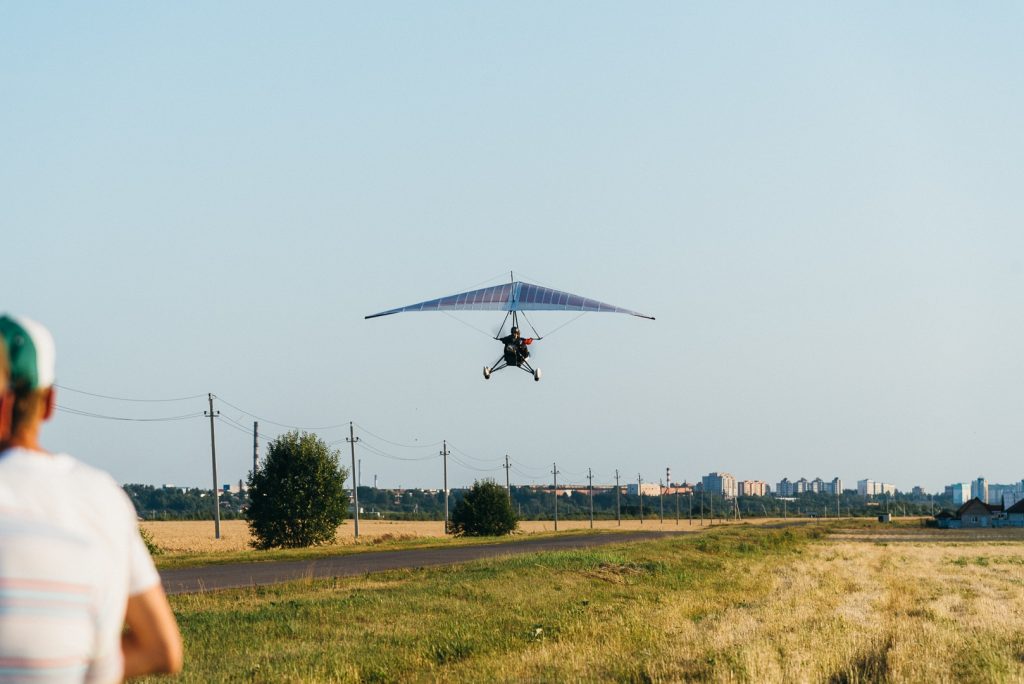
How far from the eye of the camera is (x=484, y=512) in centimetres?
7994

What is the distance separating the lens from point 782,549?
57.5m

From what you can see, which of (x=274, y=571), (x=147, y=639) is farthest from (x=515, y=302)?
(x=147, y=639)

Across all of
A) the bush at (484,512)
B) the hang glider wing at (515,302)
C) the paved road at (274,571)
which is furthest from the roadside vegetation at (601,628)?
the bush at (484,512)

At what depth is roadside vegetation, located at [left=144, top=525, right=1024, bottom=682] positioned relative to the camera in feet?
47.9

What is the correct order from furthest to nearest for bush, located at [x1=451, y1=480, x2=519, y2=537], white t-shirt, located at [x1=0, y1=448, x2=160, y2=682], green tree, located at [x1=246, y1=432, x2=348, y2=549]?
bush, located at [x1=451, y1=480, x2=519, y2=537] < green tree, located at [x1=246, y1=432, x2=348, y2=549] < white t-shirt, located at [x1=0, y1=448, x2=160, y2=682]

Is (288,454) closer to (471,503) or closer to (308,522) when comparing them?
(308,522)

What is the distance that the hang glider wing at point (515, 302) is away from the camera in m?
30.7

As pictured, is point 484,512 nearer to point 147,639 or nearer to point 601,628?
point 601,628

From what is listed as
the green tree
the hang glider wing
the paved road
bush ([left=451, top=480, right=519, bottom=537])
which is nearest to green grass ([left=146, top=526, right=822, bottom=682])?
the paved road

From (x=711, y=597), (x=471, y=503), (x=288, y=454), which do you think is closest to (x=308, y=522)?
(x=288, y=454)

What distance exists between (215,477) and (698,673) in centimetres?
5530

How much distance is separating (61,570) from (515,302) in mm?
28326

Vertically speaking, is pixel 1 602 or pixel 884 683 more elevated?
pixel 1 602

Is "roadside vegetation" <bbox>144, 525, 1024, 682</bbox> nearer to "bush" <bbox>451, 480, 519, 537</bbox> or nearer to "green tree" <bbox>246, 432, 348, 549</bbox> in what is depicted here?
"green tree" <bbox>246, 432, 348, 549</bbox>
